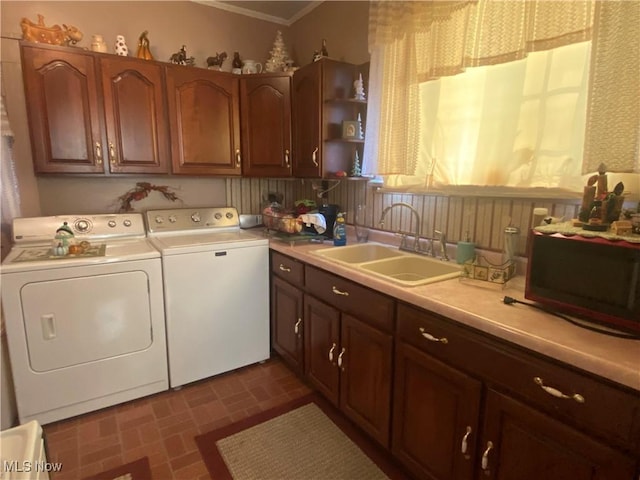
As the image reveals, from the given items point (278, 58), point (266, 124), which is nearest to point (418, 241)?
point (266, 124)

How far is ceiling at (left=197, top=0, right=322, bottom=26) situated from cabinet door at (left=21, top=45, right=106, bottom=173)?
1.19 m

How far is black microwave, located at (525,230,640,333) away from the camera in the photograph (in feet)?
3.22

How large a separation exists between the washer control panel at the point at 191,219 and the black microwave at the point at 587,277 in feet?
7.16

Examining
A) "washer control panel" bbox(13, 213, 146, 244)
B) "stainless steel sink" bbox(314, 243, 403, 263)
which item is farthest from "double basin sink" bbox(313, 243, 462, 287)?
"washer control panel" bbox(13, 213, 146, 244)

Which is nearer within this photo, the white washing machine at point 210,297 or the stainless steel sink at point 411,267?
the stainless steel sink at point 411,267

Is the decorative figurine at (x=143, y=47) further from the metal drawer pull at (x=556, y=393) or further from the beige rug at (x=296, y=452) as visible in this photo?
the metal drawer pull at (x=556, y=393)

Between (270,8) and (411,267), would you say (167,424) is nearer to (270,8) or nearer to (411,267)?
(411,267)

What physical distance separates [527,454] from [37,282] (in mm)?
2241

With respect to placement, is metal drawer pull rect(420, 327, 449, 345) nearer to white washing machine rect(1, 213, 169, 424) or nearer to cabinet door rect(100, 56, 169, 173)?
white washing machine rect(1, 213, 169, 424)

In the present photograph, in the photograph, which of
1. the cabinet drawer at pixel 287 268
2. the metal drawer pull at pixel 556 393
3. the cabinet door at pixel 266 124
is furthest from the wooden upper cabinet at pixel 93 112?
the metal drawer pull at pixel 556 393

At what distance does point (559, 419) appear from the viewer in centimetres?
96

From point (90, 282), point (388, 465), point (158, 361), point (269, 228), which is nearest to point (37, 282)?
point (90, 282)

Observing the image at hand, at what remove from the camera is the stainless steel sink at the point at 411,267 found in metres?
1.85

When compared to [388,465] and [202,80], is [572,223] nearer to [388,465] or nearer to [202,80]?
[388,465]
